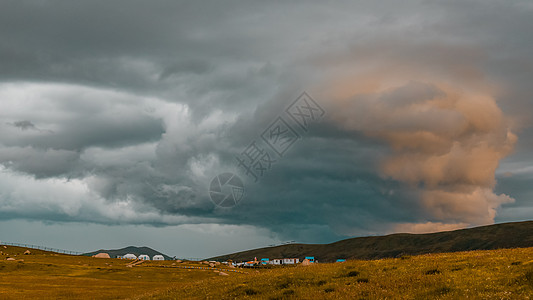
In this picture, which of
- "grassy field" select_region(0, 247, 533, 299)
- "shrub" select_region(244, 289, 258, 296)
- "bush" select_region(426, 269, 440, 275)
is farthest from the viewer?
"shrub" select_region(244, 289, 258, 296)

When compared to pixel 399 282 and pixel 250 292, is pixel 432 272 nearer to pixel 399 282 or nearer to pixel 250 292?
pixel 399 282

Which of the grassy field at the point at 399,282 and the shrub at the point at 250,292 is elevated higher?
the grassy field at the point at 399,282

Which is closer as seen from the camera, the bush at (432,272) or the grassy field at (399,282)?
the grassy field at (399,282)

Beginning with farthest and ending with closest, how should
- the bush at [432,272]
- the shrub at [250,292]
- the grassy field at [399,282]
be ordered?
the shrub at [250,292] → the bush at [432,272] → the grassy field at [399,282]

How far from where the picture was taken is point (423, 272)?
25.9 m

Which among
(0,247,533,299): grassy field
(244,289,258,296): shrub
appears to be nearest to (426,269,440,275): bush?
(0,247,533,299): grassy field

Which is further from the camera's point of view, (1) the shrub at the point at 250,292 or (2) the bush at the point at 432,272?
(1) the shrub at the point at 250,292

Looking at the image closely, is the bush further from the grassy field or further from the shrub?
the shrub

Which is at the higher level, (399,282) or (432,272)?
(432,272)

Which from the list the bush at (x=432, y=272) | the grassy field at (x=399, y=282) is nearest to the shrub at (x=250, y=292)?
the grassy field at (x=399, y=282)

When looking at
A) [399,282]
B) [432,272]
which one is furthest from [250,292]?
[432,272]

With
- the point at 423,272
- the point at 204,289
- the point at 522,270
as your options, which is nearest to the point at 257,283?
the point at 204,289

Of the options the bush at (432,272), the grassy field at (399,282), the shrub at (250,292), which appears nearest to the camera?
the grassy field at (399,282)

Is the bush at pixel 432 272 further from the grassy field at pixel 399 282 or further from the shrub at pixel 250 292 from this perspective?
the shrub at pixel 250 292
